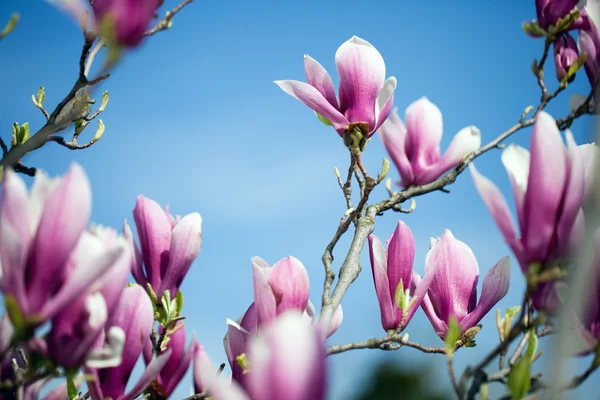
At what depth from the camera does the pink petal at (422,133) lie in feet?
5.06

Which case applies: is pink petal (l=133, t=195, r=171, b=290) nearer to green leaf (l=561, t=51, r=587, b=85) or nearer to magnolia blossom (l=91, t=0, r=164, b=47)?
magnolia blossom (l=91, t=0, r=164, b=47)

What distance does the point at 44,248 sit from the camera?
2.08ft

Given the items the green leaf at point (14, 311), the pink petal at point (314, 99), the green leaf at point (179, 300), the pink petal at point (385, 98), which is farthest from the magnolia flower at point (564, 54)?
the green leaf at point (14, 311)

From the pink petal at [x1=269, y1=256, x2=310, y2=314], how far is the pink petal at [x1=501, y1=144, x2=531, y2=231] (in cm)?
38

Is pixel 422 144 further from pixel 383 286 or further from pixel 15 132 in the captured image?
pixel 15 132

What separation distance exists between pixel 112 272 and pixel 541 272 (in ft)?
1.82

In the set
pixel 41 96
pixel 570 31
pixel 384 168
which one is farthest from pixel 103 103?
pixel 570 31

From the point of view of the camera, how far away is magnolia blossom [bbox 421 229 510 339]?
1.20 metres

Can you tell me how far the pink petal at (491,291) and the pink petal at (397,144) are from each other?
41 centimetres

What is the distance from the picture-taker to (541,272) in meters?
0.75

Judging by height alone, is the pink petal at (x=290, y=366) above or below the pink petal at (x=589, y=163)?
below

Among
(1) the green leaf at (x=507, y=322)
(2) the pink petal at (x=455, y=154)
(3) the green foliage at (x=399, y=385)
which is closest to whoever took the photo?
(3) the green foliage at (x=399, y=385)

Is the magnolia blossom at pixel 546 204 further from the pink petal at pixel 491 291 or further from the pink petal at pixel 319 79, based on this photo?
the pink petal at pixel 319 79

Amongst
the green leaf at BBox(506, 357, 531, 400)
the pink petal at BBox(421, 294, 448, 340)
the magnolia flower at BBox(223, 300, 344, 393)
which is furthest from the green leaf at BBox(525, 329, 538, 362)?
the pink petal at BBox(421, 294, 448, 340)
